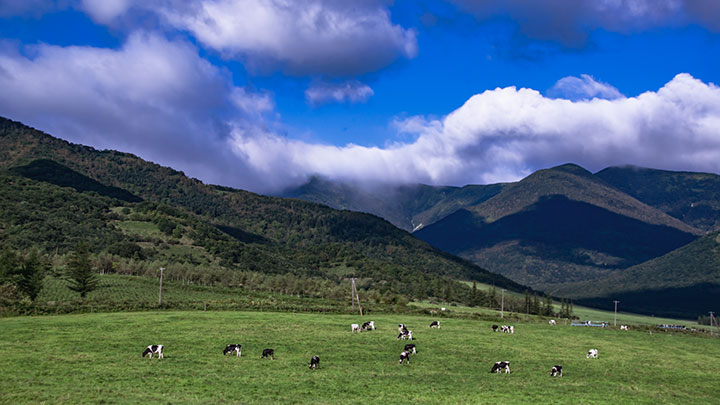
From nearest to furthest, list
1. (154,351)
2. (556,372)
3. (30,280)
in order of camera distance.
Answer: (556,372)
(154,351)
(30,280)

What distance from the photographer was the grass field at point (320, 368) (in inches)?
1382

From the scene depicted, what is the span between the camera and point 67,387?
34344 mm

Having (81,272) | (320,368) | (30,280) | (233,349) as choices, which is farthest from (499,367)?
(81,272)

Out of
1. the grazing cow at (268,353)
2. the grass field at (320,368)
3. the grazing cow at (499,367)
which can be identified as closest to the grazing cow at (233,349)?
the grass field at (320,368)

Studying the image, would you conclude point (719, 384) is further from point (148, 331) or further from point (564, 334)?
point (148, 331)

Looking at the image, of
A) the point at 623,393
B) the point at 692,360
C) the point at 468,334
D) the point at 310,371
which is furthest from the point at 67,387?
the point at 692,360

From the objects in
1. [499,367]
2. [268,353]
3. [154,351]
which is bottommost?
[154,351]

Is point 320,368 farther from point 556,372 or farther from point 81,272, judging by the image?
point 81,272

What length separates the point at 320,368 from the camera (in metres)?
43.7

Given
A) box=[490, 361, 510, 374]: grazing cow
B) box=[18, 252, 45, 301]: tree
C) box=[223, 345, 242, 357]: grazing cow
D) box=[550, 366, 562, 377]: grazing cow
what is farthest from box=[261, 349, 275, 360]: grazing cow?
box=[18, 252, 45, 301]: tree

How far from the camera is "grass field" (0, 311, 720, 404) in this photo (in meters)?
35.1

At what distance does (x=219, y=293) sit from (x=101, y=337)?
351ft

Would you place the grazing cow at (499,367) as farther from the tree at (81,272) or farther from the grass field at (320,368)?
the tree at (81,272)

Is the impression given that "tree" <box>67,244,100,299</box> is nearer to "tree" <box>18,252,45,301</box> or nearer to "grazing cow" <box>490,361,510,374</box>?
"tree" <box>18,252,45,301</box>
